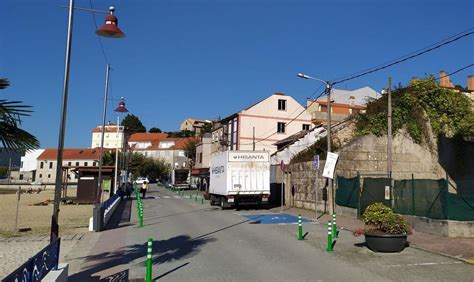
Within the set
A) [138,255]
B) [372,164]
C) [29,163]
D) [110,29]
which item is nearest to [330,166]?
[372,164]

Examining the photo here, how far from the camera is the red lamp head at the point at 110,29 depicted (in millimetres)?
10469

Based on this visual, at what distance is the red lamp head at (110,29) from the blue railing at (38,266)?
17.0 feet

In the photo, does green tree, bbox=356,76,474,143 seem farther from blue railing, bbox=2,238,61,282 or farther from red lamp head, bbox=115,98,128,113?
blue railing, bbox=2,238,61,282

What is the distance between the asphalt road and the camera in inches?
372

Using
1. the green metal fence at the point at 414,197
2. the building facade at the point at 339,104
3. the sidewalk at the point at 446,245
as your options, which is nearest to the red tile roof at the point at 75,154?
the building facade at the point at 339,104

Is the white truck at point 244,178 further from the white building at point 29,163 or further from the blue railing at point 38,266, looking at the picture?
the white building at point 29,163

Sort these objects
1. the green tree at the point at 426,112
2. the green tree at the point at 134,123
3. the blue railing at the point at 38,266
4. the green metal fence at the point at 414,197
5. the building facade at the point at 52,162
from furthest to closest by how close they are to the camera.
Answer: the green tree at the point at 134,123, the building facade at the point at 52,162, the green tree at the point at 426,112, the green metal fence at the point at 414,197, the blue railing at the point at 38,266

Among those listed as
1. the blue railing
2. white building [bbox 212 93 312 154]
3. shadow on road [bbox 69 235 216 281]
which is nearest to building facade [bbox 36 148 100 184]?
white building [bbox 212 93 312 154]

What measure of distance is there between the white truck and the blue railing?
19999 millimetres

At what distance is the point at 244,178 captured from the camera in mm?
27609

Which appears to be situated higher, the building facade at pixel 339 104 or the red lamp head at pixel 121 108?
the building facade at pixel 339 104

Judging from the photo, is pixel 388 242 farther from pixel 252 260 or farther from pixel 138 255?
pixel 138 255

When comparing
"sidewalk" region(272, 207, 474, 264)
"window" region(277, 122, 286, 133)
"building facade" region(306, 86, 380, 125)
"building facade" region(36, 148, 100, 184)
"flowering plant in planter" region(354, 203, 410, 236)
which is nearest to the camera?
"sidewalk" region(272, 207, 474, 264)

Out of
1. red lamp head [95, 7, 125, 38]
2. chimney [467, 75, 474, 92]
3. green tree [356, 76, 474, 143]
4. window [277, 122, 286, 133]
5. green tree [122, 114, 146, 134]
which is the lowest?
red lamp head [95, 7, 125, 38]
